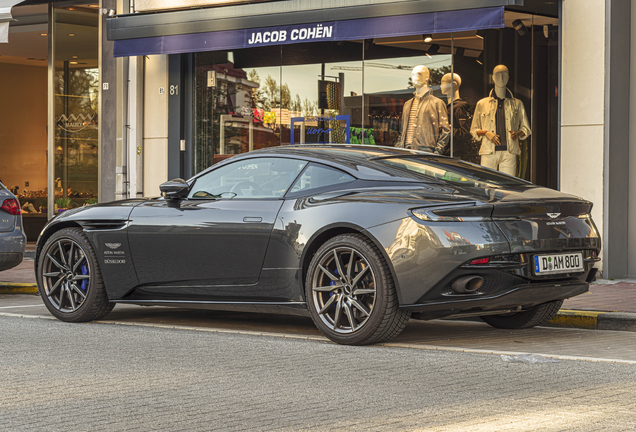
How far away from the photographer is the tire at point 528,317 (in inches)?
260

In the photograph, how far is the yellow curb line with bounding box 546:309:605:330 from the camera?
704cm

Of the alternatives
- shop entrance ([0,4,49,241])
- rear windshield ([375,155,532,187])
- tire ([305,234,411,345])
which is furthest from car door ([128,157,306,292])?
shop entrance ([0,4,49,241])

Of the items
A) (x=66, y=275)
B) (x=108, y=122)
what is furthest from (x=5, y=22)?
(x=66, y=275)

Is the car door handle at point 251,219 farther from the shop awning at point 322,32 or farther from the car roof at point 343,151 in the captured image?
the shop awning at point 322,32

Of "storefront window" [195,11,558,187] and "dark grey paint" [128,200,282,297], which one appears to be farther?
"storefront window" [195,11,558,187]

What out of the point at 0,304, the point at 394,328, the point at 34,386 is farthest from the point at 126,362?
the point at 0,304

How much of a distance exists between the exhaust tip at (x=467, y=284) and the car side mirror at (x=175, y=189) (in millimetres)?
→ 2521

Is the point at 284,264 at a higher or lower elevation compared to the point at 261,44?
lower

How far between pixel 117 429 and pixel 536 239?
3033 mm

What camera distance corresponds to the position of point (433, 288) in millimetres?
5480

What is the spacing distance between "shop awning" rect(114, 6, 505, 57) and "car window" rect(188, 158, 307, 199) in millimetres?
4524

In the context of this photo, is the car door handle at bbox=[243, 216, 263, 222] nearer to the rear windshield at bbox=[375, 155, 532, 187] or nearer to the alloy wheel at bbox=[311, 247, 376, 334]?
the alloy wheel at bbox=[311, 247, 376, 334]

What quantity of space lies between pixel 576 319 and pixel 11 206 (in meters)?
6.19

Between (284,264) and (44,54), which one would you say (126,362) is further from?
(44,54)
